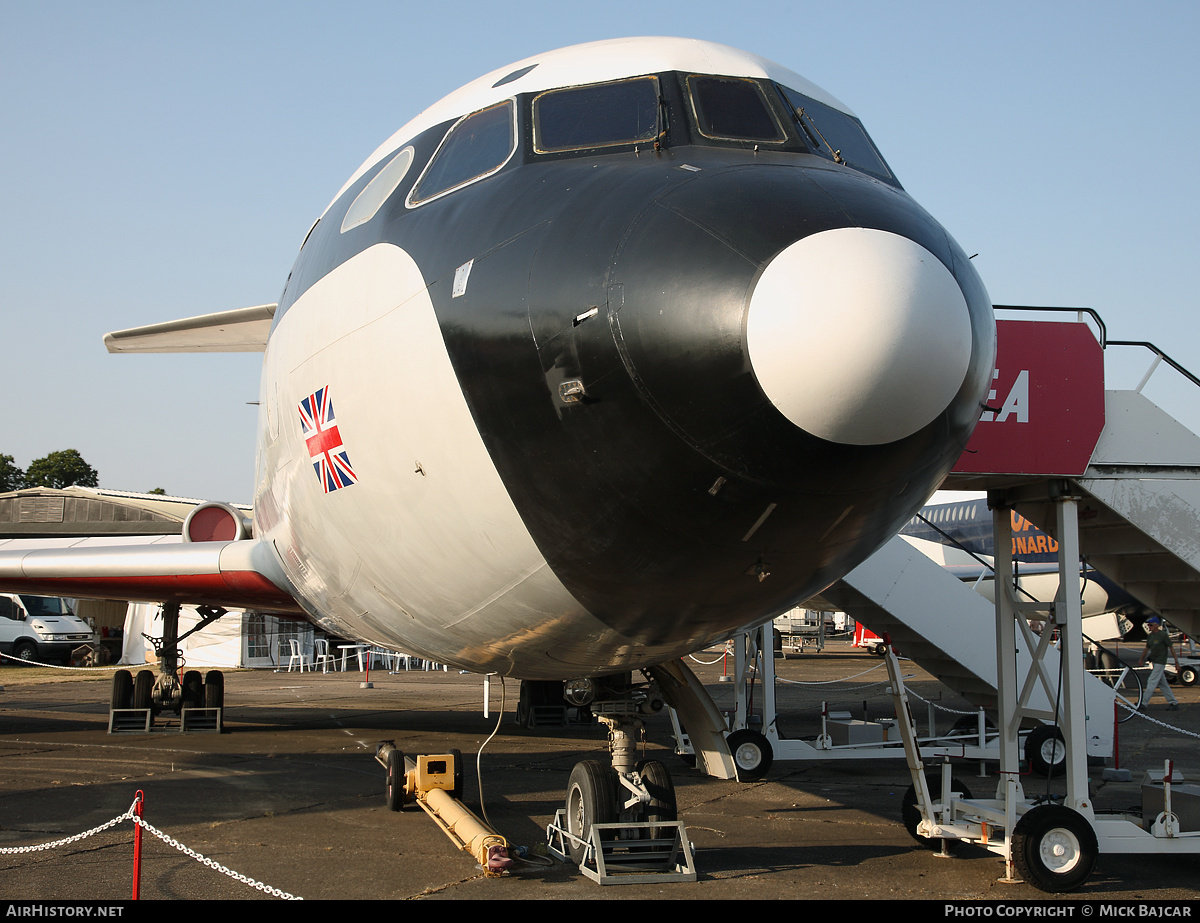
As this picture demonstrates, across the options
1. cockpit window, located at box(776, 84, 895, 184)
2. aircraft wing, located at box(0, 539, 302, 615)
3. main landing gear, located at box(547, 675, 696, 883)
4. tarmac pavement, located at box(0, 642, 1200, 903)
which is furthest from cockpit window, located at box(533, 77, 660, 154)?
aircraft wing, located at box(0, 539, 302, 615)

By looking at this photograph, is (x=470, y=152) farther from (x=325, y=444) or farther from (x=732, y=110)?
(x=325, y=444)

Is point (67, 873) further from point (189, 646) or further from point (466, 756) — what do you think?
point (189, 646)

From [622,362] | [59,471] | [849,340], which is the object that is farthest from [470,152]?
[59,471]

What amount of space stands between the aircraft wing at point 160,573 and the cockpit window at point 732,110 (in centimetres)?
576

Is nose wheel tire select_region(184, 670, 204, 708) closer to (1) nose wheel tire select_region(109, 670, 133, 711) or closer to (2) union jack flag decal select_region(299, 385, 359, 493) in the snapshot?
(1) nose wheel tire select_region(109, 670, 133, 711)

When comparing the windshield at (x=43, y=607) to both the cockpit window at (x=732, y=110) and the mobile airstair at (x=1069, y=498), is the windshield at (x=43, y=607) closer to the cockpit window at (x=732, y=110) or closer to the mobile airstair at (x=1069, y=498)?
the mobile airstair at (x=1069, y=498)

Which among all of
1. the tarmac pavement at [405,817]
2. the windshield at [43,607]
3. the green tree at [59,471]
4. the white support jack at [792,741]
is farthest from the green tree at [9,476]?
the white support jack at [792,741]

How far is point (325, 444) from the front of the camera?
5.26 metres

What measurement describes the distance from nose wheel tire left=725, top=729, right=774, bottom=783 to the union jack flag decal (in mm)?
7145

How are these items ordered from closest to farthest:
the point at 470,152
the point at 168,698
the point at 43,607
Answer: the point at 470,152
the point at 168,698
the point at 43,607

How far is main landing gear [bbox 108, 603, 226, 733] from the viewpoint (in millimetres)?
14695

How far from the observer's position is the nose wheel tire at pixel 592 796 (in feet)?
20.1

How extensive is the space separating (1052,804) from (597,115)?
17.4ft
